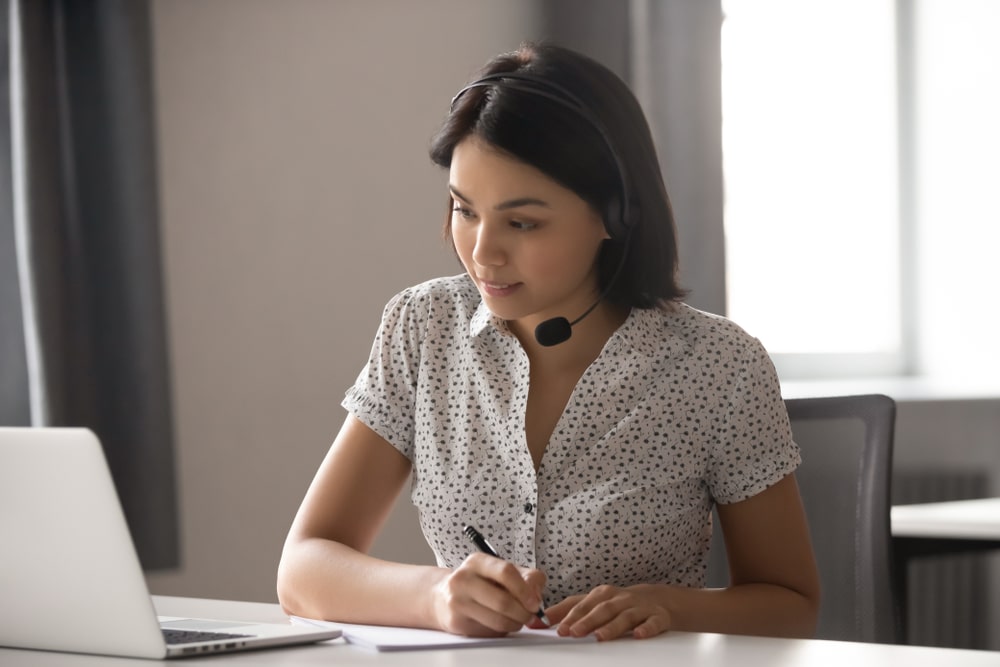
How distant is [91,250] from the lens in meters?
2.33

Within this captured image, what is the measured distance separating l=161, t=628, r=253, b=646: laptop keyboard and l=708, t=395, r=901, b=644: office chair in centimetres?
69

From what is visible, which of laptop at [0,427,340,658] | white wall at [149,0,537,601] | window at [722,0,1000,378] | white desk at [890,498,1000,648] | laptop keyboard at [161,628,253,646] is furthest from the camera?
window at [722,0,1000,378]

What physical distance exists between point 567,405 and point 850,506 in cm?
40

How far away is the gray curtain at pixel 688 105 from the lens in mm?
2961

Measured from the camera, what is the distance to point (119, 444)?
7.75 feet

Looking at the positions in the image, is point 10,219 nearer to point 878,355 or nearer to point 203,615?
point 203,615

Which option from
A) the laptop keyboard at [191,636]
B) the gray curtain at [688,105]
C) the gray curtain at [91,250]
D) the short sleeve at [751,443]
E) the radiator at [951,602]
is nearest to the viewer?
the laptop keyboard at [191,636]

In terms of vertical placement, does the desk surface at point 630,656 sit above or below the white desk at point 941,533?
above

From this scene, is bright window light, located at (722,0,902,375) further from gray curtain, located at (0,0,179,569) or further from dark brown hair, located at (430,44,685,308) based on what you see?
dark brown hair, located at (430,44,685,308)

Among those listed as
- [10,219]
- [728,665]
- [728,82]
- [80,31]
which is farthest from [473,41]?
[728,665]

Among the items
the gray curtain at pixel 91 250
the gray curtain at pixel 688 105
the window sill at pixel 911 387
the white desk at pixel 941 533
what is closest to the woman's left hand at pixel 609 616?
the white desk at pixel 941 533

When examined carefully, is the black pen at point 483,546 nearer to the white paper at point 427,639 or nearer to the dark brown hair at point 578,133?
the white paper at point 427,639

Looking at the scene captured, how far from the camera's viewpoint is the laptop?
899 millimetres

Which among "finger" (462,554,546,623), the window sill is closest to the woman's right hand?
"finger" (462,554,546,623)
